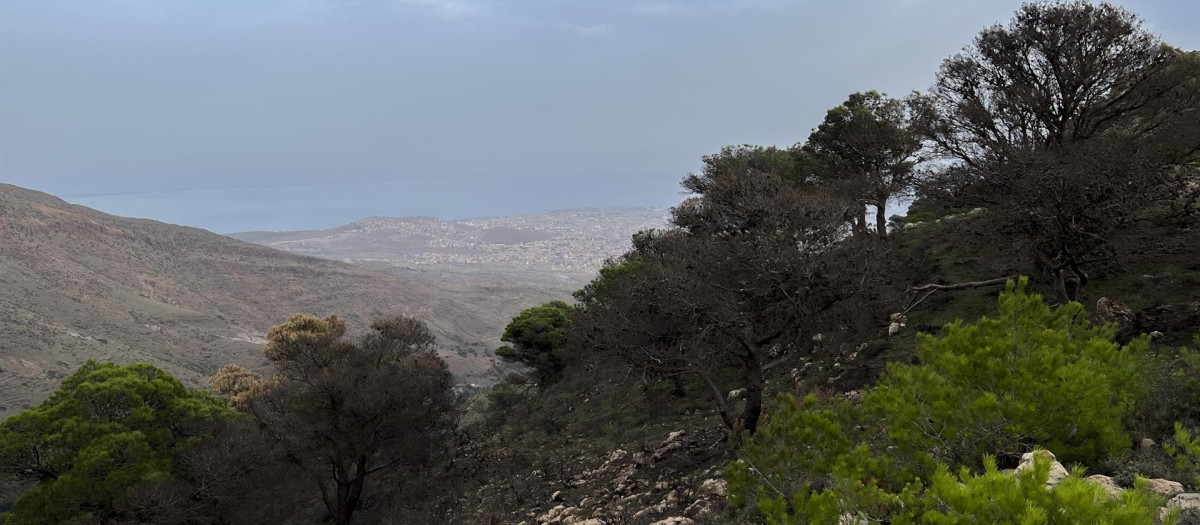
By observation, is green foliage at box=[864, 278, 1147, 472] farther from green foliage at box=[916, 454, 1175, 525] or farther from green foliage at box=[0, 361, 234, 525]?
green foliage at box=[0, 361, 234, 525]

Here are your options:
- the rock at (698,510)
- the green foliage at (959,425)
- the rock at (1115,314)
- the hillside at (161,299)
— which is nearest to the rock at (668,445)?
the rock at (698,510)

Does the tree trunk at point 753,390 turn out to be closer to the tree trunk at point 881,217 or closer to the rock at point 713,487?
the rock at point 713,487

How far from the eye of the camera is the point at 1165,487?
4.56m

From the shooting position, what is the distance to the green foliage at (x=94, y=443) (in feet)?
53.2

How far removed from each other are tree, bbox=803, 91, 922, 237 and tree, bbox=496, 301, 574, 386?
1827 centimetres

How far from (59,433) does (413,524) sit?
11788mm

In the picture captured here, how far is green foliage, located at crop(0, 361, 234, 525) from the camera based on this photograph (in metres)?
16.2

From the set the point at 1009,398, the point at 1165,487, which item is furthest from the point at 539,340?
the point at 1165,487

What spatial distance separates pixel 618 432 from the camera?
2041 centimetres

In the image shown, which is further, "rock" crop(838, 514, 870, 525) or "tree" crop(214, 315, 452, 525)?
"tree" crop(214, 315, 452, 525)

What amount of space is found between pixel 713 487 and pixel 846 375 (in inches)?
285

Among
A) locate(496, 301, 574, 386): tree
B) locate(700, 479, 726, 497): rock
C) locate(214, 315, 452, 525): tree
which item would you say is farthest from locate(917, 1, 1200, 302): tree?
locate(496, 301, 574, 386): tree

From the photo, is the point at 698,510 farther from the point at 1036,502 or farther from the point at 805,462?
the point at 1036,502

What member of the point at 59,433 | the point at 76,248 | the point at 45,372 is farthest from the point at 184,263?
the point at 59,433
